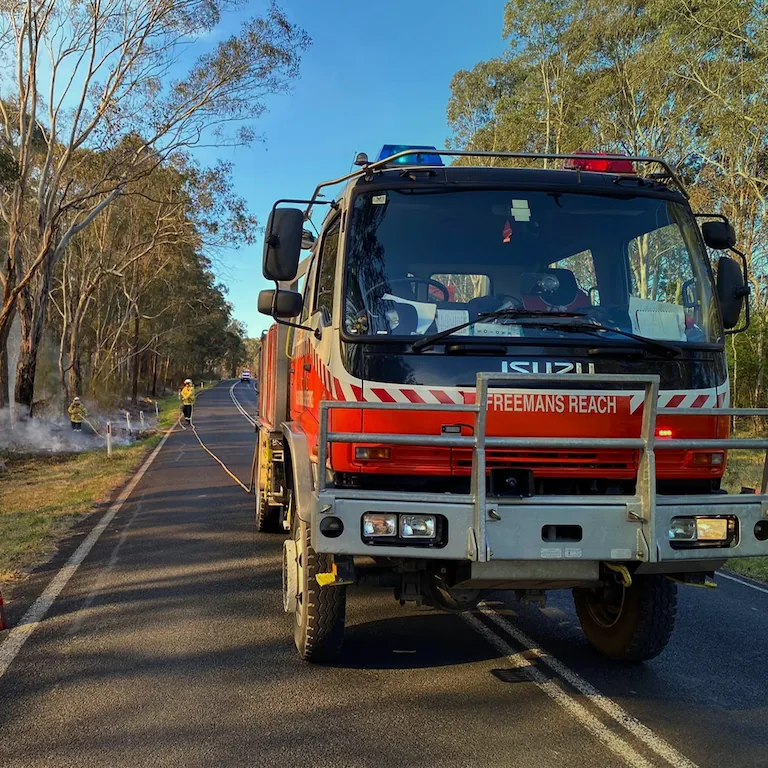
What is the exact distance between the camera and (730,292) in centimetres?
434

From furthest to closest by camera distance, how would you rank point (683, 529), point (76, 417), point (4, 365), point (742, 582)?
point (76, 417) → point (4, 365) → point (742, 582) → point (683, 529)

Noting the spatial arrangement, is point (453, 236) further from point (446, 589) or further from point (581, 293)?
point (446, 589)

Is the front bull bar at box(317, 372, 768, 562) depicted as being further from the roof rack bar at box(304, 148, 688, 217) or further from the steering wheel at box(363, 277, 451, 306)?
the roof rack bar at box(304, 148, 688, 217)

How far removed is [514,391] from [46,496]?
9962 mm

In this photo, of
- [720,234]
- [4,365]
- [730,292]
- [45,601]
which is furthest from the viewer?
[4,365]

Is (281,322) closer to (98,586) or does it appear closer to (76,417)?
(98,586)

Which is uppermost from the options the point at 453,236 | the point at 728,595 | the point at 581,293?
the point at 453,236

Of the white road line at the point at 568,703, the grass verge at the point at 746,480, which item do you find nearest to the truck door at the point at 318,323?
the white road line at the point at 568,703

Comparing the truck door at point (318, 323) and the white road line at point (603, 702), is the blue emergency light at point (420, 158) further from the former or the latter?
the white road line at point (603, 702)

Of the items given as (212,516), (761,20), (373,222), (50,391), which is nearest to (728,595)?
(373,222)

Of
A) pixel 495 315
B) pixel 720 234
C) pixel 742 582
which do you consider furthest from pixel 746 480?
pixel 495 315

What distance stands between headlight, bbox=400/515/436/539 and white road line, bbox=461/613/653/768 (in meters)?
1.41

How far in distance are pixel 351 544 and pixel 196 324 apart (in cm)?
5003

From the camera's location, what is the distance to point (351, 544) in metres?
3.46
